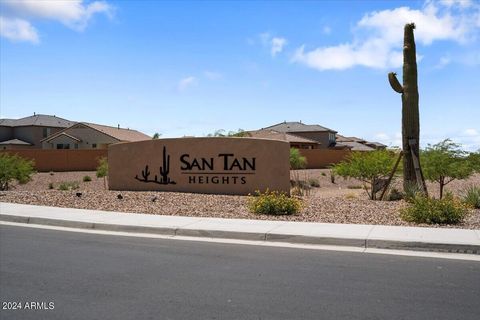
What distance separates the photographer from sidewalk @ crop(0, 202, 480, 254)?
981 cm

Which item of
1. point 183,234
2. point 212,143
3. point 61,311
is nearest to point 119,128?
point 212,143

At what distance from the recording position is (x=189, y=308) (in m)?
6.14

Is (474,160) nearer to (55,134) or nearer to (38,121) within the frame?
(55,134)

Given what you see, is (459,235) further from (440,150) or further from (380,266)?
(440,150)

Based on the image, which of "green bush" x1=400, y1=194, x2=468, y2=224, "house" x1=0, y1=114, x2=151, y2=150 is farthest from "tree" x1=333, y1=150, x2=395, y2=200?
"house" x1=0, y1=114, x2=151, y2=150

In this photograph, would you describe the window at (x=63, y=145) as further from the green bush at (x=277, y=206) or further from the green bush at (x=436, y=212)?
the green bush at (x=436, y=212)

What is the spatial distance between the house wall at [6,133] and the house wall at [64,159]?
97.8ft

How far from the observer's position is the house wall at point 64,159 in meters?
47.8

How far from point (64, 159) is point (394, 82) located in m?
38.5

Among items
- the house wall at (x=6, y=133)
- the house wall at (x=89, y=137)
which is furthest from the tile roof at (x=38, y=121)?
the house wall at (x=89, y=137)

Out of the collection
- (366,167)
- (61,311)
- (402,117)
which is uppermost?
(402,117)

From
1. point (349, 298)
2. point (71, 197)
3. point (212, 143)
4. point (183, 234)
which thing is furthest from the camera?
point (212, 143)

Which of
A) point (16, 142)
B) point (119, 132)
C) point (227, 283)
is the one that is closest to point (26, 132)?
point (16, 142)

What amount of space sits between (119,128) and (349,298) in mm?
76084
